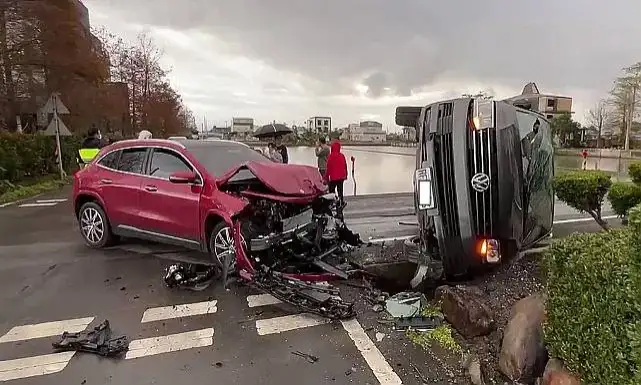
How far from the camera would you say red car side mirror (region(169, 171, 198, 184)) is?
5613 mm

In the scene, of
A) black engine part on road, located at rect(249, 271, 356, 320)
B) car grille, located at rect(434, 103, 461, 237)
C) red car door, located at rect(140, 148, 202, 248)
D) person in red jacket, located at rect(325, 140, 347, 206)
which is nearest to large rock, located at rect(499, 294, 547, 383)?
car grille, located at rect(434, 103, 461, 237)

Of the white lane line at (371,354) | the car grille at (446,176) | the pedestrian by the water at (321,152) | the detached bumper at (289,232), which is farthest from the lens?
the pedestrian by the water at (321,152)


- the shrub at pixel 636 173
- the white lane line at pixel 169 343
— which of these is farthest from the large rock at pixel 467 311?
the shrub at pixel 636 173

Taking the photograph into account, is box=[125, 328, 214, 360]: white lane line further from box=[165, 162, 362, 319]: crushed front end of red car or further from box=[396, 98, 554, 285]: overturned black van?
box=[396, 98, 554, 285]: overturned black van

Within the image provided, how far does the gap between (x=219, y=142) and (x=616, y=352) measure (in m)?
5.80

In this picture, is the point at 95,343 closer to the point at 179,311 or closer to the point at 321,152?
the point at 179,311

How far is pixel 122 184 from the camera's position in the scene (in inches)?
255

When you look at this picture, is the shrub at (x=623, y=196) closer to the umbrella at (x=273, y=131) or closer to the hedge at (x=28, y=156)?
the umbrella at (x=273, y=131)

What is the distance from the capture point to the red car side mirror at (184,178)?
5613 mm

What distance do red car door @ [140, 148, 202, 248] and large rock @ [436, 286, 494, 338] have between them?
3.32 metres

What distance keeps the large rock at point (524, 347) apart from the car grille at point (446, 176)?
1.10 m

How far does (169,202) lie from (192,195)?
0.47 meters

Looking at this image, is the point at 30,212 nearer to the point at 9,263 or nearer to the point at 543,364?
the point at 9,263

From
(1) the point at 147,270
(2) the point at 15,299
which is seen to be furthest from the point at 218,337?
(2) the point at 15,299
